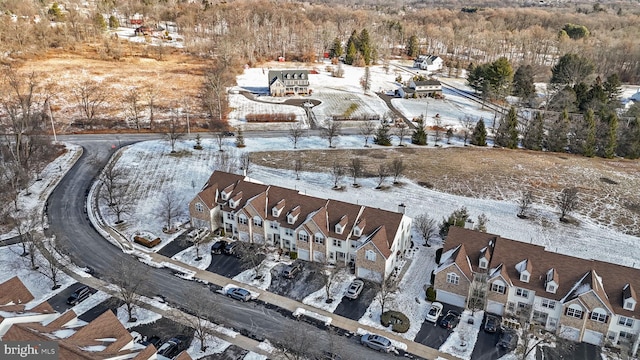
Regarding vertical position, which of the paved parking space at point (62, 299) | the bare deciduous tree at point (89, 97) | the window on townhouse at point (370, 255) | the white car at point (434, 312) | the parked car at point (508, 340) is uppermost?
the bare deciduous tree at point (89, 97)

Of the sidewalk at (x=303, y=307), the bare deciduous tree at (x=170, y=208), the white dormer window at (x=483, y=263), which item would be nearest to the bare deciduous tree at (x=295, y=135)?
the bare deciduous tree at (x=170, y=208)

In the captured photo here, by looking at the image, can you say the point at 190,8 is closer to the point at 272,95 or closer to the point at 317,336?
the point at 272,95

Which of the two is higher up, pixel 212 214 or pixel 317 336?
pixel 212 214

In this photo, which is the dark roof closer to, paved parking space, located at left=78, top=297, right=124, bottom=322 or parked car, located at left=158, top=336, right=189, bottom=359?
parked car, located at left=158, top=336, right=189, bottom=359

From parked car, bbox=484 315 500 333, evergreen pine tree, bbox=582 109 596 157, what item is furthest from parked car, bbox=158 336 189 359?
evergreen pine tree, bbox=582 109 596 157

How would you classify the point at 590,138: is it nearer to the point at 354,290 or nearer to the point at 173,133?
the point at 354,290

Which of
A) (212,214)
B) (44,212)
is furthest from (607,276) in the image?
(44,212)

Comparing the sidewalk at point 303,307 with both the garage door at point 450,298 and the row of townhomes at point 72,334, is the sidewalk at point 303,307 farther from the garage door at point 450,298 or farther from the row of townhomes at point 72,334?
the row of townhomes at point 72,334
